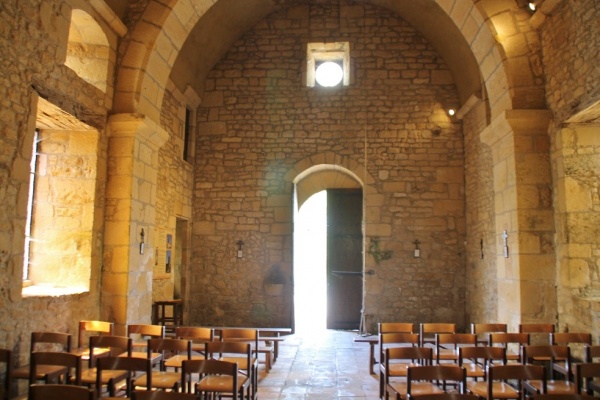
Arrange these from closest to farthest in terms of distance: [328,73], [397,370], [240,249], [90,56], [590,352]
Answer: [590,352] → [397,370] → [90,56] → [240,249] → [328,73]

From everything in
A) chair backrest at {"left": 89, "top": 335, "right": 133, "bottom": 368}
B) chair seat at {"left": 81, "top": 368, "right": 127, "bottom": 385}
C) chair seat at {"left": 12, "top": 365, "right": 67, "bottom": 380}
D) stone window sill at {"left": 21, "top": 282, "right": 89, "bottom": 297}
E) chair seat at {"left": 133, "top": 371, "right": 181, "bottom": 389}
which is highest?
stone window sill at {"left": 21, "top": 282, "right": 89, "bottom": 297}

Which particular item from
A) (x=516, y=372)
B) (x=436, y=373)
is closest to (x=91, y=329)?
(x=436, y=373)

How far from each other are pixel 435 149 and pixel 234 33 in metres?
4.40

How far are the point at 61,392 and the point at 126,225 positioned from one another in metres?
3.12

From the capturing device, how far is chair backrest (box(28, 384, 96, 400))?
2.51 m

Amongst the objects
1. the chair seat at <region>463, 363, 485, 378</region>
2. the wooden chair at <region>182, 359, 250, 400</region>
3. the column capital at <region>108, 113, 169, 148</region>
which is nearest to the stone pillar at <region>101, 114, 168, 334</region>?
the column capital at <region>108, 113, 169, 148</region>

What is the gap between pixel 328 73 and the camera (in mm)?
9469

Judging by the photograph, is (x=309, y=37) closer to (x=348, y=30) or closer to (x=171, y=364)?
(x=348, y=30)

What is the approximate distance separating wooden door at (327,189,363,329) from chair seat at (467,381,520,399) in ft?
18.0

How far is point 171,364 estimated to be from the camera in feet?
14.1

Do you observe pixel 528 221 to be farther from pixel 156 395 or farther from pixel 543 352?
pixel 156 395

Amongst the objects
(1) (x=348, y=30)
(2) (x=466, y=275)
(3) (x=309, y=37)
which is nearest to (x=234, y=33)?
(3) (x=309, y=37)

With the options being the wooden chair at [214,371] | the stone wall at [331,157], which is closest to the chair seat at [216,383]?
the wooden chair at [214,371]

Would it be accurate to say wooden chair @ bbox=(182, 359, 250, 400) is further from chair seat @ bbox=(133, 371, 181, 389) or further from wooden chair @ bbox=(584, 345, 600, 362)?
wooden chair @ bbox=(584, 345, 600, 362)
